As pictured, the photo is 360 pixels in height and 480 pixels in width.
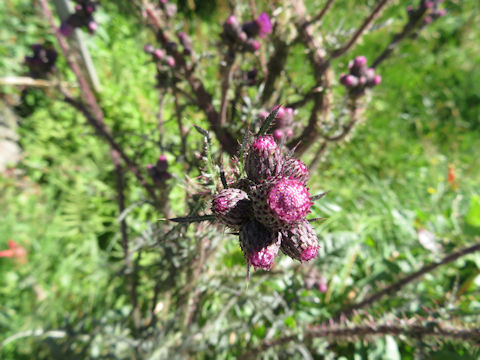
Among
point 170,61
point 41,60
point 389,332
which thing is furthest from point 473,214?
point 41,60

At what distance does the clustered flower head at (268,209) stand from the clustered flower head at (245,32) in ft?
2.18

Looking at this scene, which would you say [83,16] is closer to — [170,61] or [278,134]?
[170,61]

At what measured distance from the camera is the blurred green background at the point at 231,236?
154 cm

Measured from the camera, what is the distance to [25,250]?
8.34ft

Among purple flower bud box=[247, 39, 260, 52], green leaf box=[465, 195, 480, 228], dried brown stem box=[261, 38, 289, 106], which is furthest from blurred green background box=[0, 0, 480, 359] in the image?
purple flower bud box=[247, 39, 260, 52]

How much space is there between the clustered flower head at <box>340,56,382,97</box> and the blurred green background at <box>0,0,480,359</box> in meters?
0.15

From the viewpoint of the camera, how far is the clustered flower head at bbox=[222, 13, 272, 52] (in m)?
1.17

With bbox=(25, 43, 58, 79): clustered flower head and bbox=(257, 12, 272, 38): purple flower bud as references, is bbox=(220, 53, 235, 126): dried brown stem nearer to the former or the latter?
bbox=(257, 12, 272, 38): purple flower bud

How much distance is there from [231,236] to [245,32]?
82 cm

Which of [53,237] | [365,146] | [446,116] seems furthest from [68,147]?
[446,116]

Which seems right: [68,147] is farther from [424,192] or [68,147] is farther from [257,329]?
[424,192]

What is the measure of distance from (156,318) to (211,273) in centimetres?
40

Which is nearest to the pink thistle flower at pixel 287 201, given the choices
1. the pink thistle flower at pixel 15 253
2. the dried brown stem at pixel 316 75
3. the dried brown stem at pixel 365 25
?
the dried brown stem at pixel 316 75

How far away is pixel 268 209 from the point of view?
0.63 meters
